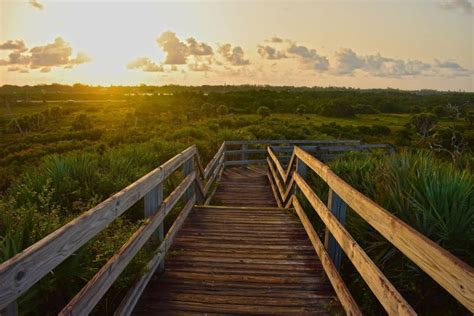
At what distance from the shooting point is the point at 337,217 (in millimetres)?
3525

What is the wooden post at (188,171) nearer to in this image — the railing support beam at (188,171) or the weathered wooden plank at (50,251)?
the railing support beam at (188,171)

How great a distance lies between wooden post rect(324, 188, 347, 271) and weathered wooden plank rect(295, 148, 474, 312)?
1.95 ft

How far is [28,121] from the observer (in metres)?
63.2

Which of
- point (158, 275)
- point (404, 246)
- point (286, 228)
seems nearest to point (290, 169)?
point (286, 228)

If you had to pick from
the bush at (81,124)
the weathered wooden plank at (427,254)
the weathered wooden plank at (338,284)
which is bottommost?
the weathered wooden plank at (338,284)

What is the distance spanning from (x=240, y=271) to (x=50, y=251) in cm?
262

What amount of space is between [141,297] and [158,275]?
17.9 inches

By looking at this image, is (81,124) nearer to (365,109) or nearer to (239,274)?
(239,274)

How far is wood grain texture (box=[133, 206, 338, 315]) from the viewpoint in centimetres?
328

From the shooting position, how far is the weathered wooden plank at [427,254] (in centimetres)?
146

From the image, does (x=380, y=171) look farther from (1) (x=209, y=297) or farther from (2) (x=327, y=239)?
(1) (x=209, y=297)

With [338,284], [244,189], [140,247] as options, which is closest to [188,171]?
[140,247]

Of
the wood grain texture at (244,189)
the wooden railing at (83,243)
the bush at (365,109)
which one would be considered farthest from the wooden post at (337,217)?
the bush at (365,109)

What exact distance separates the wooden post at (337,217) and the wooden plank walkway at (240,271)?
1.03 feet
